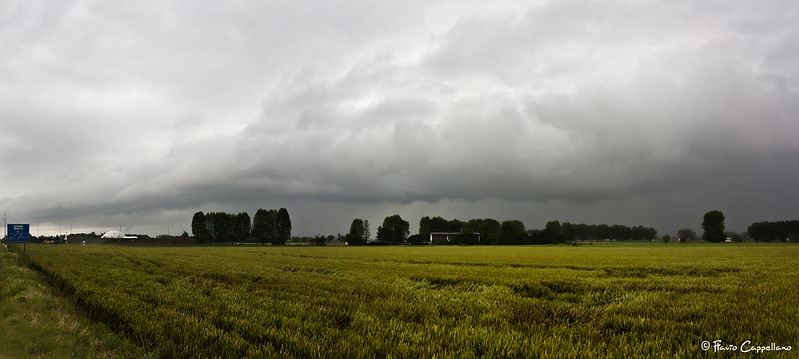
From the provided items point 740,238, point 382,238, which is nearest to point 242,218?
point 382,238

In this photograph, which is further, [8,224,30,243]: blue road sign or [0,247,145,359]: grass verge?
[8,224,30,243]: blue road sign

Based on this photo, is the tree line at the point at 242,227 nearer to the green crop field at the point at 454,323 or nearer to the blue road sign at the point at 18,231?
the blue road sign at the point at 18,231

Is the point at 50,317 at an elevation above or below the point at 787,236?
above

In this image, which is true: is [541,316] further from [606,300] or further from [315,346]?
[315,346]

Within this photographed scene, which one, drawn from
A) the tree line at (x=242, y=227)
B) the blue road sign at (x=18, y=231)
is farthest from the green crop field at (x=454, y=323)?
the tree line at (x=242, y=227)

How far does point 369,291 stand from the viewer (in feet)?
41.8

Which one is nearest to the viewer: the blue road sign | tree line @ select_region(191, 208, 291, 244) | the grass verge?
the grass verge

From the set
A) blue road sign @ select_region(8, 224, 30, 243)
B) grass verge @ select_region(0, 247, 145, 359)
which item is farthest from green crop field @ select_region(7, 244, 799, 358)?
blue road sign @ select_region(8, 224, 30, 243)

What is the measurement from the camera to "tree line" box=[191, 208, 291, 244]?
163250mm

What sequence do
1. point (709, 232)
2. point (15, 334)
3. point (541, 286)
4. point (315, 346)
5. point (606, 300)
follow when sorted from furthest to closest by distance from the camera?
1. point (709, 232)
2. point (541, 286)
3. point (606, 300)
4. point (15, 334)
5. point (315, 346)

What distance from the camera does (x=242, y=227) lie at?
172 meters

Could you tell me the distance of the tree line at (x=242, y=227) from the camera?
163m

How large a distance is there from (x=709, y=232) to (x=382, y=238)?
14254cm

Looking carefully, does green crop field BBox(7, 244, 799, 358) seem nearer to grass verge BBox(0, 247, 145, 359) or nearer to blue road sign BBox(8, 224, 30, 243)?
grass verge BBox(0, 247, 145, 359)
